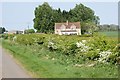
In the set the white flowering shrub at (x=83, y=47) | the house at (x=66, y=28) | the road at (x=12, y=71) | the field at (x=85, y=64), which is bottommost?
the road at (x=12, y=71)

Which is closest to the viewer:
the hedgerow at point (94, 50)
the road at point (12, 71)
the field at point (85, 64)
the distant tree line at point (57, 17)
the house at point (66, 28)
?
the field at point (85, 64)

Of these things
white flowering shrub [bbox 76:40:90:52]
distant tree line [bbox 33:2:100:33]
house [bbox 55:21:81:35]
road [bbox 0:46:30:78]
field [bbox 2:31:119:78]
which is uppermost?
distant tree line [bbox 33:2:100:33]

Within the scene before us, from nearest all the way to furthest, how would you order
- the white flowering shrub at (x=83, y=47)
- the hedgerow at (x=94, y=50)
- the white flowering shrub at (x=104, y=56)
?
the hedgerow at (x=94, y=50)
the white flowering shrub at (x=104, y=56)
the white flowering shrub at (x=83, y=47)

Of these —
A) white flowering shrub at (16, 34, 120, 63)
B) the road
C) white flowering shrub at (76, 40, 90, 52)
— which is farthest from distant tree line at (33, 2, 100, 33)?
the road

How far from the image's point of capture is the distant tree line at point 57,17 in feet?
301

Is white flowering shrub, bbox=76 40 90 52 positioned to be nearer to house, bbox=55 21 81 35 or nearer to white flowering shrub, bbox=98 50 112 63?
white flowering shrub, bbox=98 50 112 63

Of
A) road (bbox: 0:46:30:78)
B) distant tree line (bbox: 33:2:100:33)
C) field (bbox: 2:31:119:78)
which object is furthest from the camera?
distant tree line (bbox: 33:2:100:33)

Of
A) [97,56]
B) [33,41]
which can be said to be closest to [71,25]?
[33,41]

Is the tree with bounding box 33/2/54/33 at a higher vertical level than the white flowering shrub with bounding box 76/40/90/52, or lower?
higher

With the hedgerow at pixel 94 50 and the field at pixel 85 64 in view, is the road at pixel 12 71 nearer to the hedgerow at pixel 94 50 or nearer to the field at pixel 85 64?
the field at pixel 85 64

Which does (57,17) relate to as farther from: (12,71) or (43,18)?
(12,71)

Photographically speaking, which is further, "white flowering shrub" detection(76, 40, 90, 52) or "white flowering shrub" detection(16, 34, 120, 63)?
"white flowering shrub" detection(76, 40, 90, 52)

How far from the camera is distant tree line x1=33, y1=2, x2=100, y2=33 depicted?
Answer: 3615 inches

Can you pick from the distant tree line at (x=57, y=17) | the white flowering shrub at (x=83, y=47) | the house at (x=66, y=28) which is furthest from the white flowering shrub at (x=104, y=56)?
the house at (x=66, y=28)
